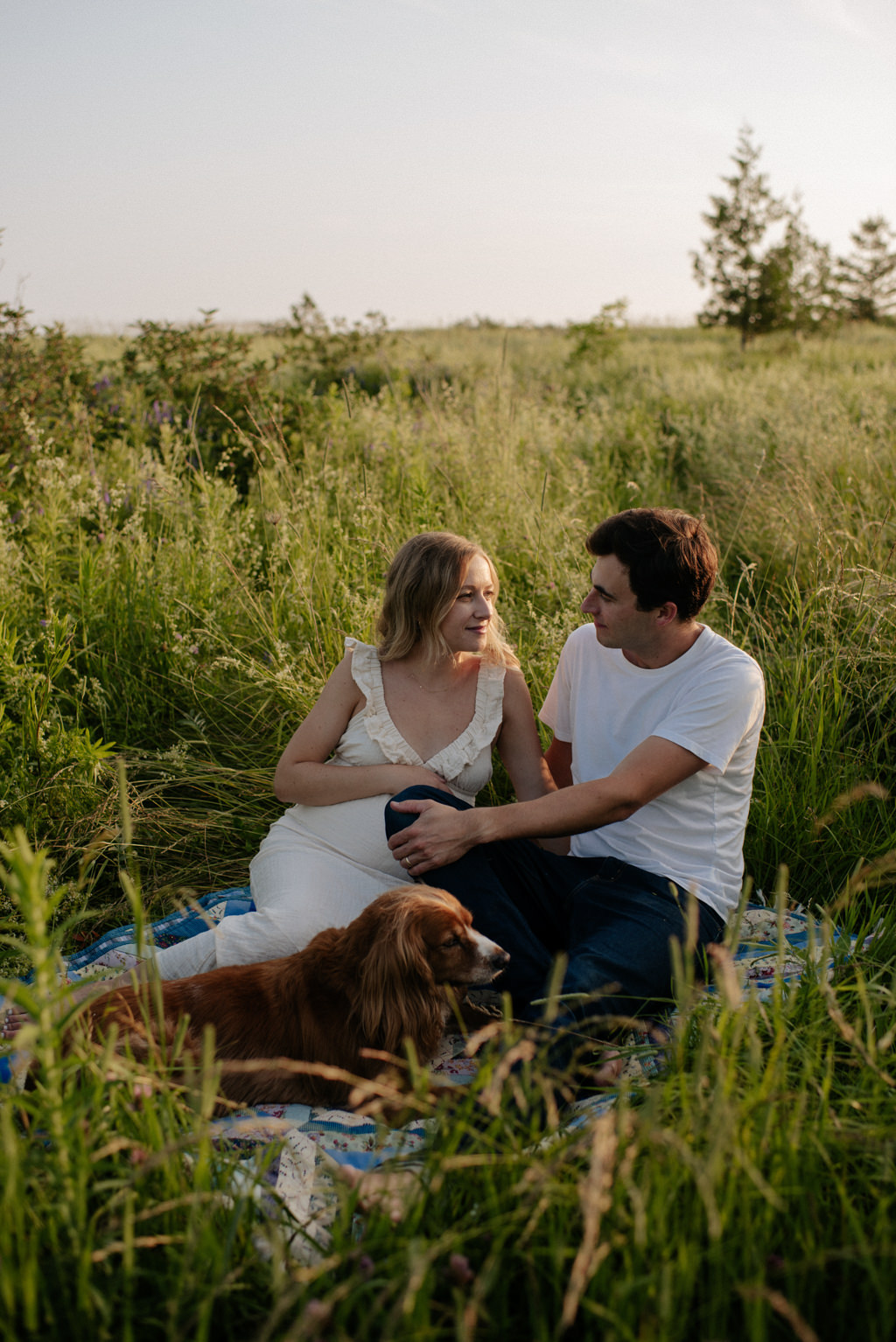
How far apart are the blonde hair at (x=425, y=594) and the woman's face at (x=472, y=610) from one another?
2cm

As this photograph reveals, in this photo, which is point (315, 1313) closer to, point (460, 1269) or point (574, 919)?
point (460, 1269)

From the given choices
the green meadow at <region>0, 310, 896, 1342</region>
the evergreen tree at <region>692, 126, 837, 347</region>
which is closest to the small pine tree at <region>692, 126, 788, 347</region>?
the evergreen tree at <region>692, 126, 837, 347</region>

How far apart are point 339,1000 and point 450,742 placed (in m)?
1.12

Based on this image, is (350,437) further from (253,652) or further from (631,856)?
(631,856)

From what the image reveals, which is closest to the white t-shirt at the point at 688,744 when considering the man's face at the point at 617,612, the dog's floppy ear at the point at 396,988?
the man's face at the point at 617,612

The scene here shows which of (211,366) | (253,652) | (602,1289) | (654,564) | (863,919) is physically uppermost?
(211,366)

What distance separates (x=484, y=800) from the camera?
3.87 metres

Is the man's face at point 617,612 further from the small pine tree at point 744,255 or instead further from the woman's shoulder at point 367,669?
the small pine tree at point 744,255

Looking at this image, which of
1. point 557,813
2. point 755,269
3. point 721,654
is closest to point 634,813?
point 557,813

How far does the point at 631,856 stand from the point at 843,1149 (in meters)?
1.37

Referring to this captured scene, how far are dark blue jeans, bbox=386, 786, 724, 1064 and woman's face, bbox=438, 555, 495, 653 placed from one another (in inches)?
22.8

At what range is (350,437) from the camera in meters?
6.56

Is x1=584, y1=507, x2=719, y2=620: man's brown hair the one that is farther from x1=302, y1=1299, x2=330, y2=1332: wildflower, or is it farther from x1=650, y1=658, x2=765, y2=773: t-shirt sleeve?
x1=302, y1=1299, x2=330, y2=1332: wildflower

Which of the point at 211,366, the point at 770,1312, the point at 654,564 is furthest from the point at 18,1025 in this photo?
the point at 211,366
